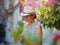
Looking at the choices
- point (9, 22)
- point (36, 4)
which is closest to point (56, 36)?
point (36, 4)

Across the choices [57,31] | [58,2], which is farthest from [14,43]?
[58,2]

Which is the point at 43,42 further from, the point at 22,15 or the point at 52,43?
the point at 22,15

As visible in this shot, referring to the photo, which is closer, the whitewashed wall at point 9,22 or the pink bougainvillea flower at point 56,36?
the pink bougainvillea flower at point 56,36

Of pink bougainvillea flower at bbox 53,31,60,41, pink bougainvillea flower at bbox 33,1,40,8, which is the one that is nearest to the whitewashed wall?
pink bougainvillea flower at bbox 33,1,40,8

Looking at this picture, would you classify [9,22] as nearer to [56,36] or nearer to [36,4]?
[36,4]

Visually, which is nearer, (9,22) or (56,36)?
(56,36)

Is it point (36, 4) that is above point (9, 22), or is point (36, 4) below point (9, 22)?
above

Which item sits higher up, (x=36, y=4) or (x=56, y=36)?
(x=36, y=4)

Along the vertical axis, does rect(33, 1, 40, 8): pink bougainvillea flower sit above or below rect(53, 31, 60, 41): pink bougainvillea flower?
above

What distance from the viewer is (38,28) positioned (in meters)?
1.55

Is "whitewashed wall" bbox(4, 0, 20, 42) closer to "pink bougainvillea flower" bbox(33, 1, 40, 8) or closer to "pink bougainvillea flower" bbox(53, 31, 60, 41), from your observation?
"pink bougainvillea flower" bbox(33, 1, 40, 8)

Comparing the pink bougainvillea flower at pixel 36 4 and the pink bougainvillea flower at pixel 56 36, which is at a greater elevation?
the pink bougainvillea flower at pixel 36 4

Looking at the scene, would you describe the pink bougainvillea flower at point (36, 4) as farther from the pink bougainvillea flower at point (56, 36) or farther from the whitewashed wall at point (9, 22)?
the pink bougainvillea flower at point (56, 36)

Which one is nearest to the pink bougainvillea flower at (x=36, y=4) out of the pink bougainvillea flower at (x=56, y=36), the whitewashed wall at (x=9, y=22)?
the whitewashed wall at (x=9, y=22)
